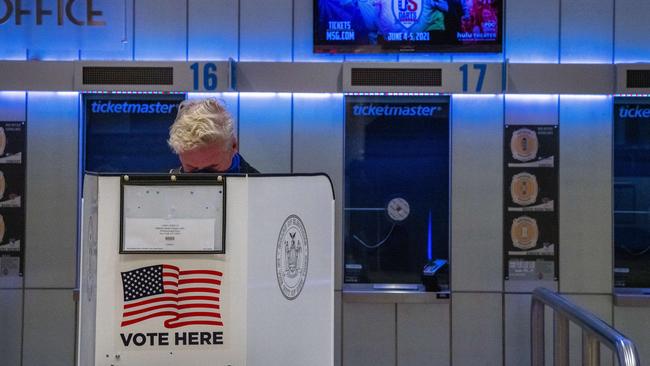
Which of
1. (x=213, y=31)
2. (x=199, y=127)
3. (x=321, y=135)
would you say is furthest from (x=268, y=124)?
(x=199, y=127)

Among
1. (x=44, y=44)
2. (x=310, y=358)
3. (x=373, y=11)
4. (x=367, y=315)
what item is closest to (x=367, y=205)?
(x=367, y=315)

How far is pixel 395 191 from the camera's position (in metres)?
7.03

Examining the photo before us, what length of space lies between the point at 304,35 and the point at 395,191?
1536mm

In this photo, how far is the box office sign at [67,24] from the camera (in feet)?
18.4

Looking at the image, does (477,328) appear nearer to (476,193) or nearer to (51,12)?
(476,193)

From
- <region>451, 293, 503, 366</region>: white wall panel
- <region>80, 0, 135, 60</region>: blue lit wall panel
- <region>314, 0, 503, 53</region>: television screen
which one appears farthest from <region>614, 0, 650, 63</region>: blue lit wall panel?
<region>80, 0, 135, 60</region>: blue lit wall panel

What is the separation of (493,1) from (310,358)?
5.01 m

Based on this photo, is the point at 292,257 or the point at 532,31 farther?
the point at 532,31

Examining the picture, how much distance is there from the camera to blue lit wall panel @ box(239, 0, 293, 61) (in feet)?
22.6

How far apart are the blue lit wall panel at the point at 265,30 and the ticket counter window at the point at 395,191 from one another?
83 cm

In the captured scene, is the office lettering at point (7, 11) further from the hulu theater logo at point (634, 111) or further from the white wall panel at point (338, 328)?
the hulu theater logo at point (634, 111)

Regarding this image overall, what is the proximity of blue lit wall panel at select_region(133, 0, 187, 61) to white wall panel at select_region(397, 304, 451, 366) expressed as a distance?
288cm

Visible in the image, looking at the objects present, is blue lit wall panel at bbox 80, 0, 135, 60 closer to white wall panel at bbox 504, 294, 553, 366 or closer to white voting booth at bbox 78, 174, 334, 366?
white wall panel at bbox 504, 294, 553, 366

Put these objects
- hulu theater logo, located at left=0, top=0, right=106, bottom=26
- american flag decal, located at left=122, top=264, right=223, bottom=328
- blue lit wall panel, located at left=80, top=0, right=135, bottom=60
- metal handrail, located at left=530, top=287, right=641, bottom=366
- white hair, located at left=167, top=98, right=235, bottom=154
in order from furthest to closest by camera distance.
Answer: blue lit wall panel, located at left=80, top=0, right=135, bottom=60 → hulu theater logo, located at left=0, top=0, right=106, bottom=26 → metal handrail, located at left=530, top=287, right=641, bottom=366 → white hair, located at left=167, top=98, right=235, bottom=154 → american flag decal, located at left=122, top=264, right=223, bottom=328
